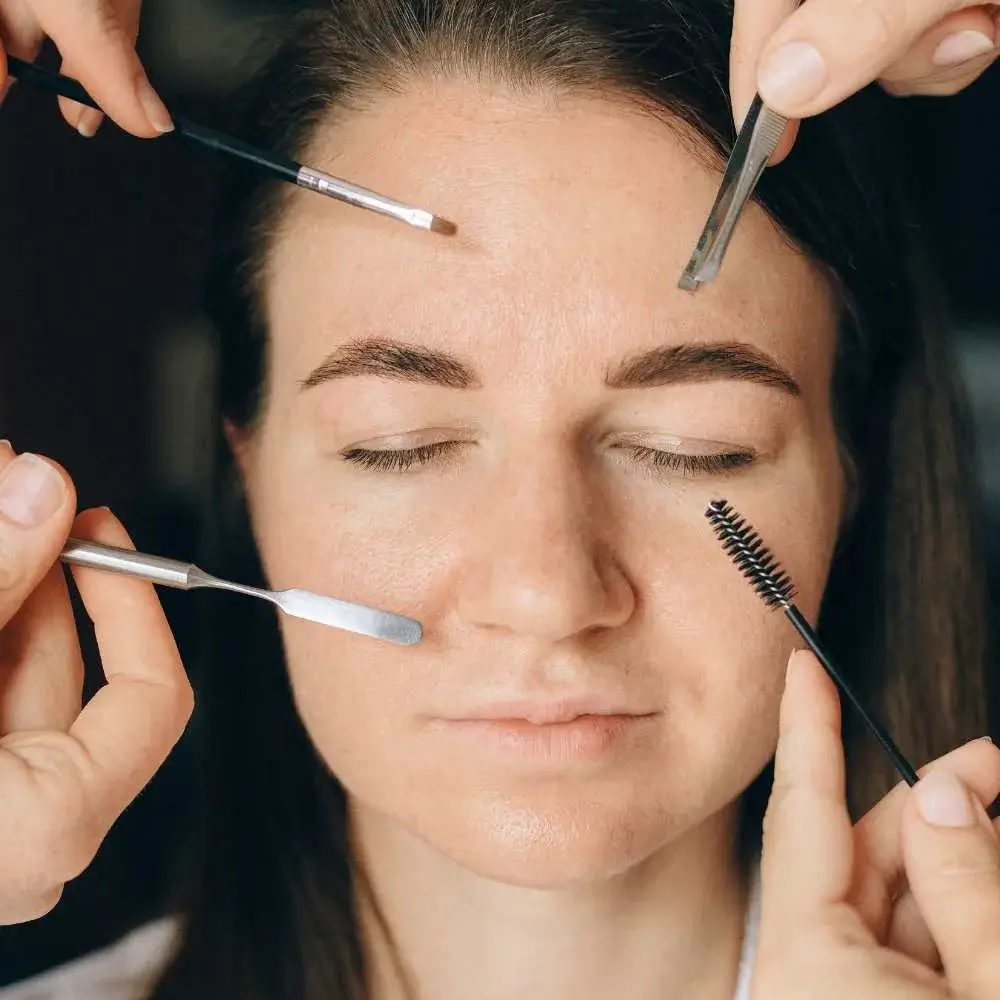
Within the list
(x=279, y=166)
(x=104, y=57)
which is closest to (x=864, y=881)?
(x=279, y=166)

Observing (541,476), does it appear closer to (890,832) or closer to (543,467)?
(543,467)

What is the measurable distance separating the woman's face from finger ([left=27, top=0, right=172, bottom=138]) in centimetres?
15

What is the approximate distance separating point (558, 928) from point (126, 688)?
44cm

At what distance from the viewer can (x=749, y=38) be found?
752mm

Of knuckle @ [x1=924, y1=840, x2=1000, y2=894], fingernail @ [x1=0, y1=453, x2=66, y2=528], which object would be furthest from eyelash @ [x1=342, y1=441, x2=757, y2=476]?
knuckle @ [x1=924, y1=840, x2=1000, y2=894]

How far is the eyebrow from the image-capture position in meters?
0.82

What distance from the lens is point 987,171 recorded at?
1198 millimetres

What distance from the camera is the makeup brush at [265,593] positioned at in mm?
819

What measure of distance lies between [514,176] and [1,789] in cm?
56

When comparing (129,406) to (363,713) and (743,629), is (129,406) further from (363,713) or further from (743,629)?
(743,629)

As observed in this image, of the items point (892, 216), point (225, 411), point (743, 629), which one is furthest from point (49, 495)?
point (892, 216)

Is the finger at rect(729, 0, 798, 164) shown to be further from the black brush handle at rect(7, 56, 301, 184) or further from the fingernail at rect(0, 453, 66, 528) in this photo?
the fingernail at rect(0, 453, 66, 528)

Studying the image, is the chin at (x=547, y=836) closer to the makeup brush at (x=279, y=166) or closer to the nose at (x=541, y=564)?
the nose at (x=541, y=564)

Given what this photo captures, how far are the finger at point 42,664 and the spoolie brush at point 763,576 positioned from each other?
1.63 ft
